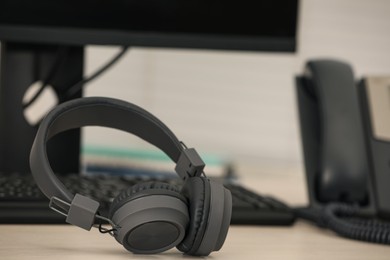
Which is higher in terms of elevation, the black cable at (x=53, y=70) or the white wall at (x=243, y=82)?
the black cable at (x=53, y=70)

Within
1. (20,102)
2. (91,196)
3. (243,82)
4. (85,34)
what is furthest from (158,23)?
(243,82)

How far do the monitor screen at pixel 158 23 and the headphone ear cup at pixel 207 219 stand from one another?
0.42 metres

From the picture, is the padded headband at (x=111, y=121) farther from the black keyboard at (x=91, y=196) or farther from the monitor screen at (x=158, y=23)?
the monitor screen at (x=158, y=23)

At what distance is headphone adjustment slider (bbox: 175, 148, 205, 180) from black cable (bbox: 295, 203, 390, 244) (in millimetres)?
224

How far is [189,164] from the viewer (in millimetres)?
566

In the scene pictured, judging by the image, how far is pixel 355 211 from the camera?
818 mm

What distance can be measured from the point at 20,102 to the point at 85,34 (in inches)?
5.4

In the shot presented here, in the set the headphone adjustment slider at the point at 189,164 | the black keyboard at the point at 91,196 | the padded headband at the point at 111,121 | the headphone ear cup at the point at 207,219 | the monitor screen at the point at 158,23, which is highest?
the monitor screen at the point at 158,23

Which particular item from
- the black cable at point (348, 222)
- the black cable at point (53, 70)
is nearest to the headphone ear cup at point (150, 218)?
the black cable at point (348, 222)

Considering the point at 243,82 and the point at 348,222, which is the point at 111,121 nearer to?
the point at 348,222

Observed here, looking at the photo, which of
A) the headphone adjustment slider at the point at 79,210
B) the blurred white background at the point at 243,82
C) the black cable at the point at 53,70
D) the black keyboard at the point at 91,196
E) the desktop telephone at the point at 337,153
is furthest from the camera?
the blurred white background at the point at 243,82

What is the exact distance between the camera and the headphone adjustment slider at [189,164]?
1.83ft

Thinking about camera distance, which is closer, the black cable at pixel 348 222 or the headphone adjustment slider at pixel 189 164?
the headphone adjustment slider at pixel 189 164

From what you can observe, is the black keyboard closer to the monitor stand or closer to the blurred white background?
the monitor stand
